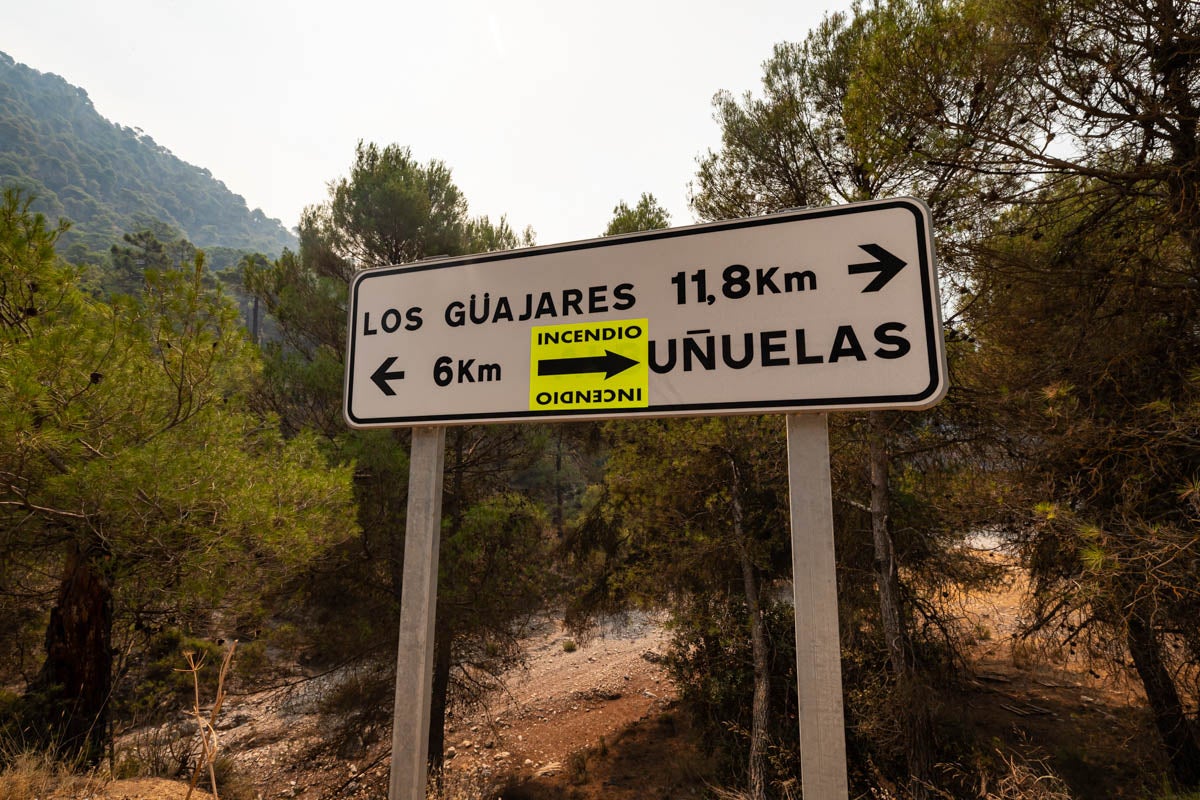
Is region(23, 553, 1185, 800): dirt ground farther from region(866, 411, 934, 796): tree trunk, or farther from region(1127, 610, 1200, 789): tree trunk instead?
region(866, 411, 934, 796): tree trunk

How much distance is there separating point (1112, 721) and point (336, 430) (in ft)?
46.0

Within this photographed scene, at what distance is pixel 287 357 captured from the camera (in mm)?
9344

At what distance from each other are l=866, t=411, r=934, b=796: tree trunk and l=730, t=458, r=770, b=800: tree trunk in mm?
1941

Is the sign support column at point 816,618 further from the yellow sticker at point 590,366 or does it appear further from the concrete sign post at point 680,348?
the yellow sticker at point 590,366

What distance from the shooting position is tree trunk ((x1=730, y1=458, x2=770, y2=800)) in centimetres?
736

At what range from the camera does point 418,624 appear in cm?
178

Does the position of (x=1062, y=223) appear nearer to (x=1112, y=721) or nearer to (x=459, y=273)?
(x=459, y=273)

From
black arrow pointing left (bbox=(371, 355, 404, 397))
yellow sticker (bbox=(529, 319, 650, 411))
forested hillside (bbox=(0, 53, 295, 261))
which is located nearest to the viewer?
yellow sticker (bbox=(529, 319, 650, 411))

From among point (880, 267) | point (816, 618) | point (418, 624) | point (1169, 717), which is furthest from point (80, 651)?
point (1169, 717)

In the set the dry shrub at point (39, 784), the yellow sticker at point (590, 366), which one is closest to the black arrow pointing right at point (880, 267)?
the yellow sticker at point (590, 366)

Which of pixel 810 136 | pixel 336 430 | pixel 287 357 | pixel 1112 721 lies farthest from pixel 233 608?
pixel 1112 721

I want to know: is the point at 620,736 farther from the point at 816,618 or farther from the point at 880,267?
the point at 880,267

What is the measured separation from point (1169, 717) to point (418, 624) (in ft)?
28.0

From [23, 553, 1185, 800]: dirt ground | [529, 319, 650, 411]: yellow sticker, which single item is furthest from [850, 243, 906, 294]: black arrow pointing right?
[23, 553, 1185, 800]: dirt ground
